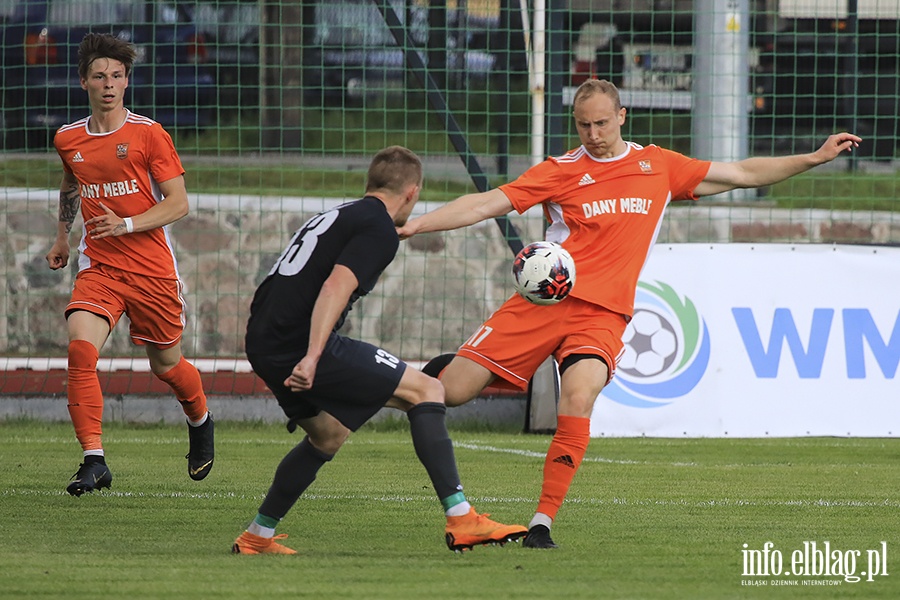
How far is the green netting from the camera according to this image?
11.9m

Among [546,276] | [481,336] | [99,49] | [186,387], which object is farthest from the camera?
[186,387]

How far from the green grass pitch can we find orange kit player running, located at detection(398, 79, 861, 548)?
0.67 m

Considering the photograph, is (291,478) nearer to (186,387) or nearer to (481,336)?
(481,336)

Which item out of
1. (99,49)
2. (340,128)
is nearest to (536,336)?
(99,49)

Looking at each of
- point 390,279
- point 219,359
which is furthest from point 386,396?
point 390,279

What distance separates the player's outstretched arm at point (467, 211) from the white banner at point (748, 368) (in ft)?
11.7

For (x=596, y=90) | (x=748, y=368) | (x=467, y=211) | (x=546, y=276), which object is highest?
(x=596, y=90)

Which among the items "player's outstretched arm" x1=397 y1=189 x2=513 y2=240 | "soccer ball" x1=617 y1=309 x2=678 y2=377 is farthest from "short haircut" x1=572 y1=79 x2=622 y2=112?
"soccer ball" x1=617 y1=309 x2=678 y2=377

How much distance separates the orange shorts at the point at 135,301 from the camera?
7.16m

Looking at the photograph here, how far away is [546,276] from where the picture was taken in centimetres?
593

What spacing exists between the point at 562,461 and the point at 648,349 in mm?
4131

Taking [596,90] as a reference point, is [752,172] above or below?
below

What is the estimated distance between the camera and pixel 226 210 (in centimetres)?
1221

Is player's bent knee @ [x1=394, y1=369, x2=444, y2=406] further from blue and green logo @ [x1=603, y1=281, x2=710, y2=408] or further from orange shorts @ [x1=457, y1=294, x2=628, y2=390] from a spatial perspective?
blue and green logo @ [x1=603, y1=281, x2=710, y2=408]
